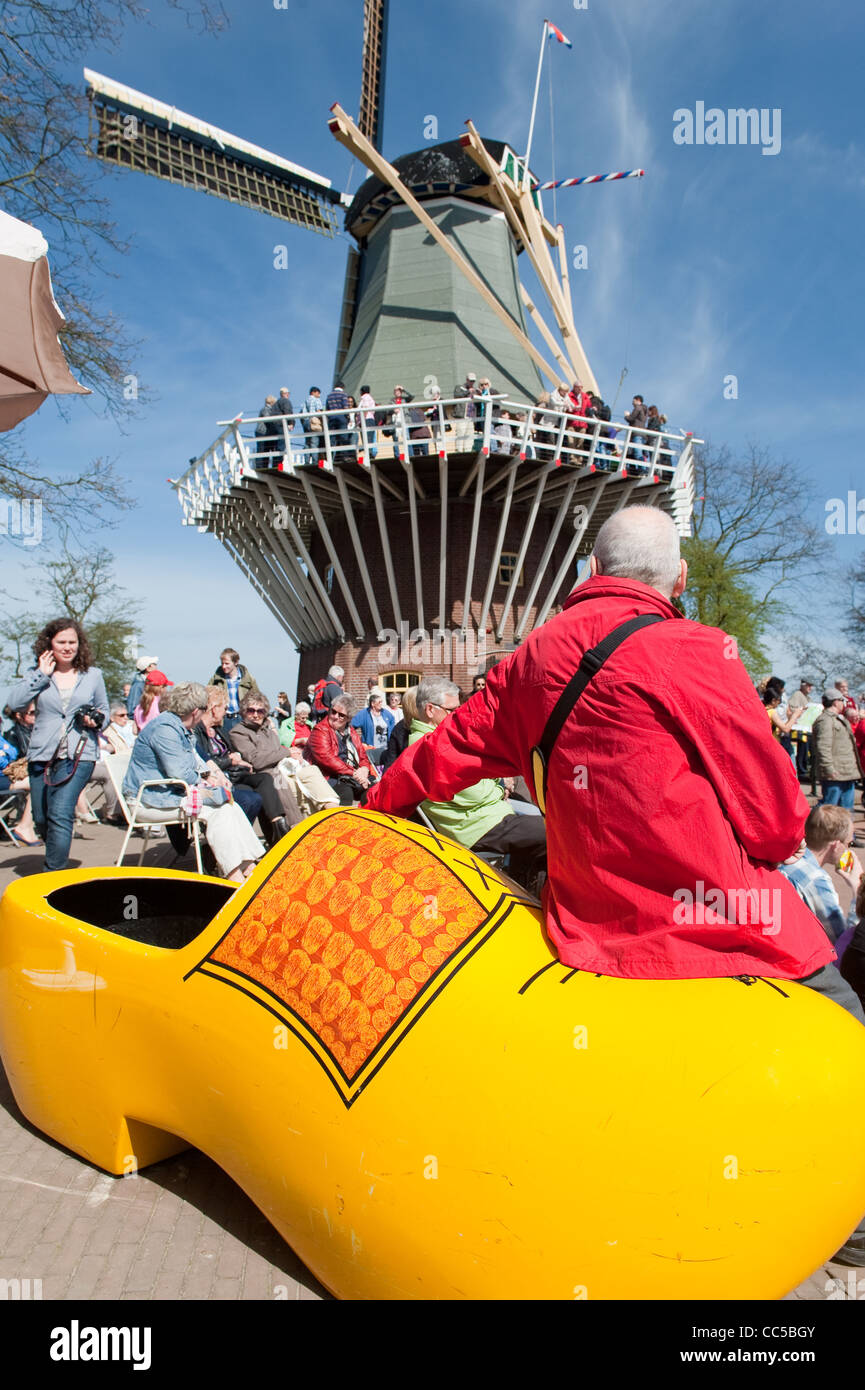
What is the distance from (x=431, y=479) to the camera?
1762 centimetres

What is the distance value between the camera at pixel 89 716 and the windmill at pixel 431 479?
34.3 ft

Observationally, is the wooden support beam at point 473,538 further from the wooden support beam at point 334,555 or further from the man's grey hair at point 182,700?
the man's grey hair at point 182,700

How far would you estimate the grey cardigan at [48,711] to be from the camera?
17.9ft

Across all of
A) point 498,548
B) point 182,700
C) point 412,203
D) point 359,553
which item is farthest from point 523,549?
point 182,700

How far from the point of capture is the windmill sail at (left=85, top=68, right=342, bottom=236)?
2325 cm

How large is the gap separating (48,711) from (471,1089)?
15.5 ft

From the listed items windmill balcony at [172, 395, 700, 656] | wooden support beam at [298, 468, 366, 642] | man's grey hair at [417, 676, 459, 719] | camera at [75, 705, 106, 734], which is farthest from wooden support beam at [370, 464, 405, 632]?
man's grey hair at [417, 676, 459, 719]

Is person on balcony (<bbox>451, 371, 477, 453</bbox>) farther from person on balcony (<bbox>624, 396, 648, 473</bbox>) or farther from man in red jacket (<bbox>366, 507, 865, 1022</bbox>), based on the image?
man in red jacket (<bbox>366, 507, 865, 1022</bbox>)

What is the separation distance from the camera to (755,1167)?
1.53m

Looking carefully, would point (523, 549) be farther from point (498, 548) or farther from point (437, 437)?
point (437, 437)

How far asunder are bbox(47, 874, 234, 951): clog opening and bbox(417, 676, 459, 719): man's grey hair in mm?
1870
